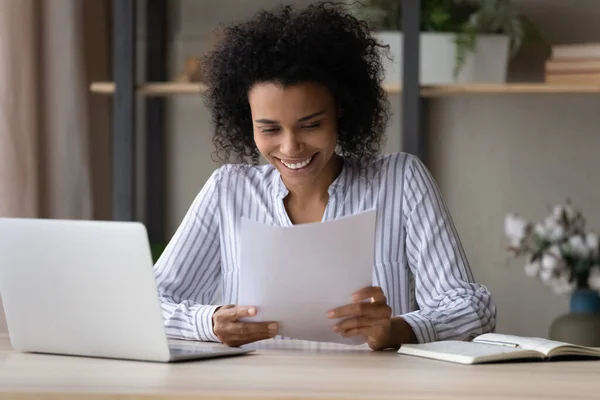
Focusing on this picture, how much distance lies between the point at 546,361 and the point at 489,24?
1.67 m

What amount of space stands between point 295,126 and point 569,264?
1.18 m

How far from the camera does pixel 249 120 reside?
7.31 feet

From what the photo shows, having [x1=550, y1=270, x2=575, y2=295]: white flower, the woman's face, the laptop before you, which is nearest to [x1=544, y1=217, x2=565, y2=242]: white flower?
[x1=550, y1=270, x2=575, y2=295]: white flower

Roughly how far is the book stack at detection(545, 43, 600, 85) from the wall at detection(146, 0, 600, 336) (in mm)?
298

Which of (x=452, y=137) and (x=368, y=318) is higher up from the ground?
(x=452, y=137)

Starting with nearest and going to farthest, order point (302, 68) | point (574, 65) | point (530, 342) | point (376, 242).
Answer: point (530, 342) < point (302, 68) < point (376, 242) < point (574, 65)

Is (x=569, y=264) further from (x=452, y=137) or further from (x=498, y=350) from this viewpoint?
(x=498, y=350)

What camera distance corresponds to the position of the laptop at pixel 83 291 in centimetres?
141

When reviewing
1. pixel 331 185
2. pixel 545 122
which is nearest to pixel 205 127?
pixel 545 122

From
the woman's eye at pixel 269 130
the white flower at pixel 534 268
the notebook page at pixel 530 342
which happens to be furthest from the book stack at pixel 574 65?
the notebook page at pixel 530 342

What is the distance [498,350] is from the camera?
5.02 ft

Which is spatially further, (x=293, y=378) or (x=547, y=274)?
(x=547, y=274)

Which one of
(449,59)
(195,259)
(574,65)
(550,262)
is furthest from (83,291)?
(574,65)

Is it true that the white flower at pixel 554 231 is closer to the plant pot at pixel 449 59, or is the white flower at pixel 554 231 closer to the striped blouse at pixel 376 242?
the plant pot at pixel 449 59
